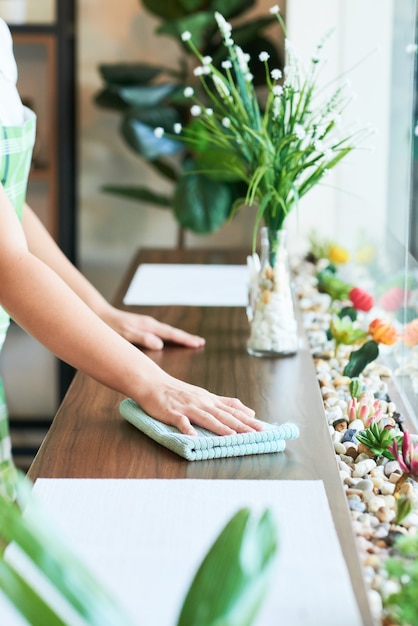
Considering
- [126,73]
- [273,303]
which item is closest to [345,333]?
[273,303]

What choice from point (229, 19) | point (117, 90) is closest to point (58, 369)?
point (117, 90)

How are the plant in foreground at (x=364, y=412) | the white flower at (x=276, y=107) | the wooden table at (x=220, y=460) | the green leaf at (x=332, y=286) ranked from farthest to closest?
the green leaf at (x=332, y=286)
the white flower at (x=276, y=107)
the plant in foreground at (x=364, y=412)
the wooden table at (x=220, y=460)

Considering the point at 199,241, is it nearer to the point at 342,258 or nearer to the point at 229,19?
the point at 229,19

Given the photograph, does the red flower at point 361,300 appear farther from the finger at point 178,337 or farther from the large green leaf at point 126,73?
the large green leaf at point 126,73

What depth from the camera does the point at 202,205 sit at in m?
3.35

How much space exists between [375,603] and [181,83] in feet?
9.75

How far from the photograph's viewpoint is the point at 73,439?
1.27 m

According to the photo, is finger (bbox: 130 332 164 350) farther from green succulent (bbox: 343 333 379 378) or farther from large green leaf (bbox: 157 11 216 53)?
large green leaf (bbox: 157 11 216 53)

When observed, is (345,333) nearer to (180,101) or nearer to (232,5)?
(180,101)

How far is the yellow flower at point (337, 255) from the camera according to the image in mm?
2633

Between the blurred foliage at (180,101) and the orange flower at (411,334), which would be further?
the blurred foliage at (180,101)

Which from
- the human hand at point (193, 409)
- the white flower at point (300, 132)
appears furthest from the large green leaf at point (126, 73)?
the human hand at point (193, 409)

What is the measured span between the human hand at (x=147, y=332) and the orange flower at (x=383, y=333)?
0.31 meters

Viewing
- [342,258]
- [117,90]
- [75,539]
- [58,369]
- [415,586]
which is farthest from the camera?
[58,369]
